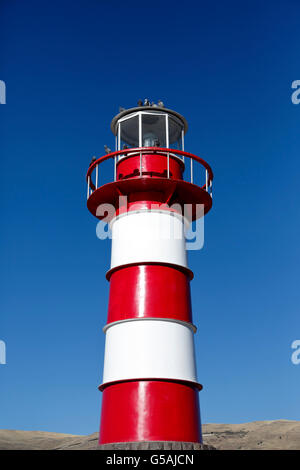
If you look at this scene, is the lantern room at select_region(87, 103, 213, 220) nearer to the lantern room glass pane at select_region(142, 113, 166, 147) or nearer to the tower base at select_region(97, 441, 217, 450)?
the lantern room glass pane at select_region(142, 113, 166, 147)

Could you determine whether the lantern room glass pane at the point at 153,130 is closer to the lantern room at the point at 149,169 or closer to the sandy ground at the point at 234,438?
the lantern room at the point at 149,169

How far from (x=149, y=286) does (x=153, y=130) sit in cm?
615

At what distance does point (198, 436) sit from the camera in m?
13.7

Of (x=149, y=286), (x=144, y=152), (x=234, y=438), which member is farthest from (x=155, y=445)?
(x=234, y=438)

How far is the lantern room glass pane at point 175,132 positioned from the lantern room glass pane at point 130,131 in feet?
3.71

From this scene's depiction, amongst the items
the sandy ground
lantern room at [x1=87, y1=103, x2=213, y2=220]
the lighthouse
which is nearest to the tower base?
the lighthouse

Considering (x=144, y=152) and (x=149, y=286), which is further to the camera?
(x=144, y=152)

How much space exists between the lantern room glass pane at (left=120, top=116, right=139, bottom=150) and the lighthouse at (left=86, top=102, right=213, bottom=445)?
0.07 metres

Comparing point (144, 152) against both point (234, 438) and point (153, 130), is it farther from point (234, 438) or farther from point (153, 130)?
point (234, 438)

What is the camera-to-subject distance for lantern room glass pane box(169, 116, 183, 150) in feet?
57.7

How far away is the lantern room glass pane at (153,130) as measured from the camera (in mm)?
17161

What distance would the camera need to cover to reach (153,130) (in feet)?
60.0
